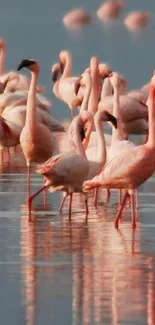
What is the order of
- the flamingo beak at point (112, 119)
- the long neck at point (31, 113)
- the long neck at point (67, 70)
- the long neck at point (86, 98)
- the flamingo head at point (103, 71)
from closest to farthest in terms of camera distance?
1. the flamingo beak at point (112, 119)
2. the long neck at point (31, 113)
3. the long neck at point (86, 98)
4. the flamingo head at point (103, 71)
5. the long neck at point (67, 70)

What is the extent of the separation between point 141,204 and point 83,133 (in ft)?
3.09

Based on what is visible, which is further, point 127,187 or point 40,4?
point 40,4

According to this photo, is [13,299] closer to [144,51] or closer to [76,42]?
[144,51]

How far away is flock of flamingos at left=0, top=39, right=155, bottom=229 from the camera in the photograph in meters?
13.9

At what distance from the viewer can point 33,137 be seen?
17.5 metres

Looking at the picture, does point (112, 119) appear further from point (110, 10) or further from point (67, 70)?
point (110, 10)

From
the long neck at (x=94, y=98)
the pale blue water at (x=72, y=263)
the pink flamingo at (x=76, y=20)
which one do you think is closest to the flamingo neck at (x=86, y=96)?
the long neck at (x=94, y=98)

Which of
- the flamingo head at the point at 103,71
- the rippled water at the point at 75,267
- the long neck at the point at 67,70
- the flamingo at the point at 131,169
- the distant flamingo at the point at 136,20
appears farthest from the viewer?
the distant flamingo at the point at 136,20

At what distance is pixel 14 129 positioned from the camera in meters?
21.9

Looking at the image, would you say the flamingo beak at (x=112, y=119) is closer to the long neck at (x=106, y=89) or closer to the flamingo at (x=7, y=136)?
the flamingo at (x=7, y=136)

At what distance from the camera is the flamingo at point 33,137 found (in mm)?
17375

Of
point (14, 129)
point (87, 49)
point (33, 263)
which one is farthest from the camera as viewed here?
point (87, 49)

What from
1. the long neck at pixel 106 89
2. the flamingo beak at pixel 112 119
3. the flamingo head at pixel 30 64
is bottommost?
the long neck at pixel 106 89

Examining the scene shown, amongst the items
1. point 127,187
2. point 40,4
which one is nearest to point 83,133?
point 127,187
